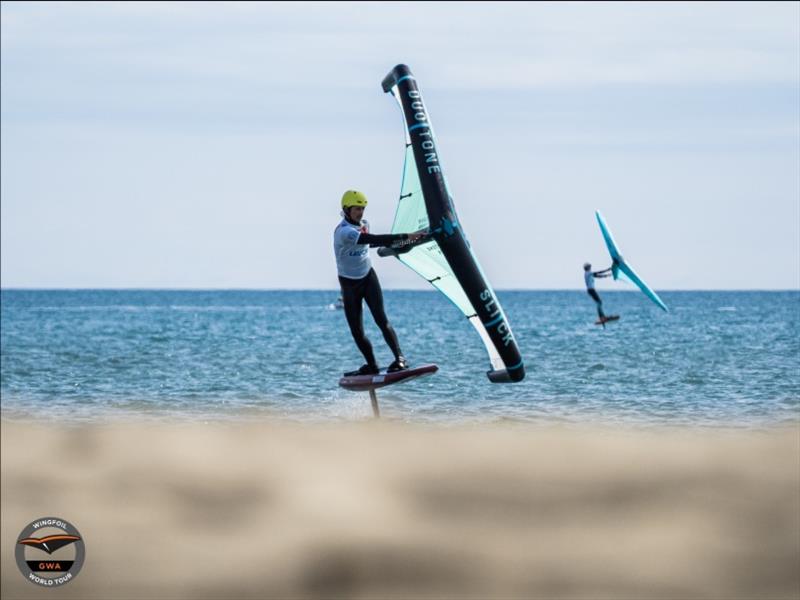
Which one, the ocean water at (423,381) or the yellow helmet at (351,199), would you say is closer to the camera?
the yellow helmet at (351,199)

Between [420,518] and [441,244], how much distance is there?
8.45 feet

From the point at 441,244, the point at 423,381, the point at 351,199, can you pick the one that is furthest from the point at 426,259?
the point at 423,381

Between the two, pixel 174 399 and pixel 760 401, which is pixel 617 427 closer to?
pixel 760 401

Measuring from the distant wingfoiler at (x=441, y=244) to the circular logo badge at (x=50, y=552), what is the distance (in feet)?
12.1

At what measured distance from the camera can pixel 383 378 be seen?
1059cm

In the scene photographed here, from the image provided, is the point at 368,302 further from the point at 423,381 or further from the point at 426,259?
the point at 423,381

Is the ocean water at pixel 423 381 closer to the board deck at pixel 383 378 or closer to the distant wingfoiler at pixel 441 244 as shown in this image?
the board deck at pixel 383 378

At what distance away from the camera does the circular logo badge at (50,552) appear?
830 centimetres

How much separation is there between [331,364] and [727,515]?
2437cm

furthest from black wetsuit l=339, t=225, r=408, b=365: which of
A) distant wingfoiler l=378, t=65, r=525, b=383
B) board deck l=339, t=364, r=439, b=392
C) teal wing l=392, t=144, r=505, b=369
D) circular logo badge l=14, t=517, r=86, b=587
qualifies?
circular logo badge l=14, t=517, r=86, b=587

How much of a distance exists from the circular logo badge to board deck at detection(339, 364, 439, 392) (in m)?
3.04

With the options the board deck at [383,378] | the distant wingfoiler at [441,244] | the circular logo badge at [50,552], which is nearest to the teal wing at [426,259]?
the distant wingfoiler at [441,244]

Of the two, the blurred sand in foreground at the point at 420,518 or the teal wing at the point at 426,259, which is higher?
the teal wing at the point at 426,259

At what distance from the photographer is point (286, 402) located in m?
20.0
